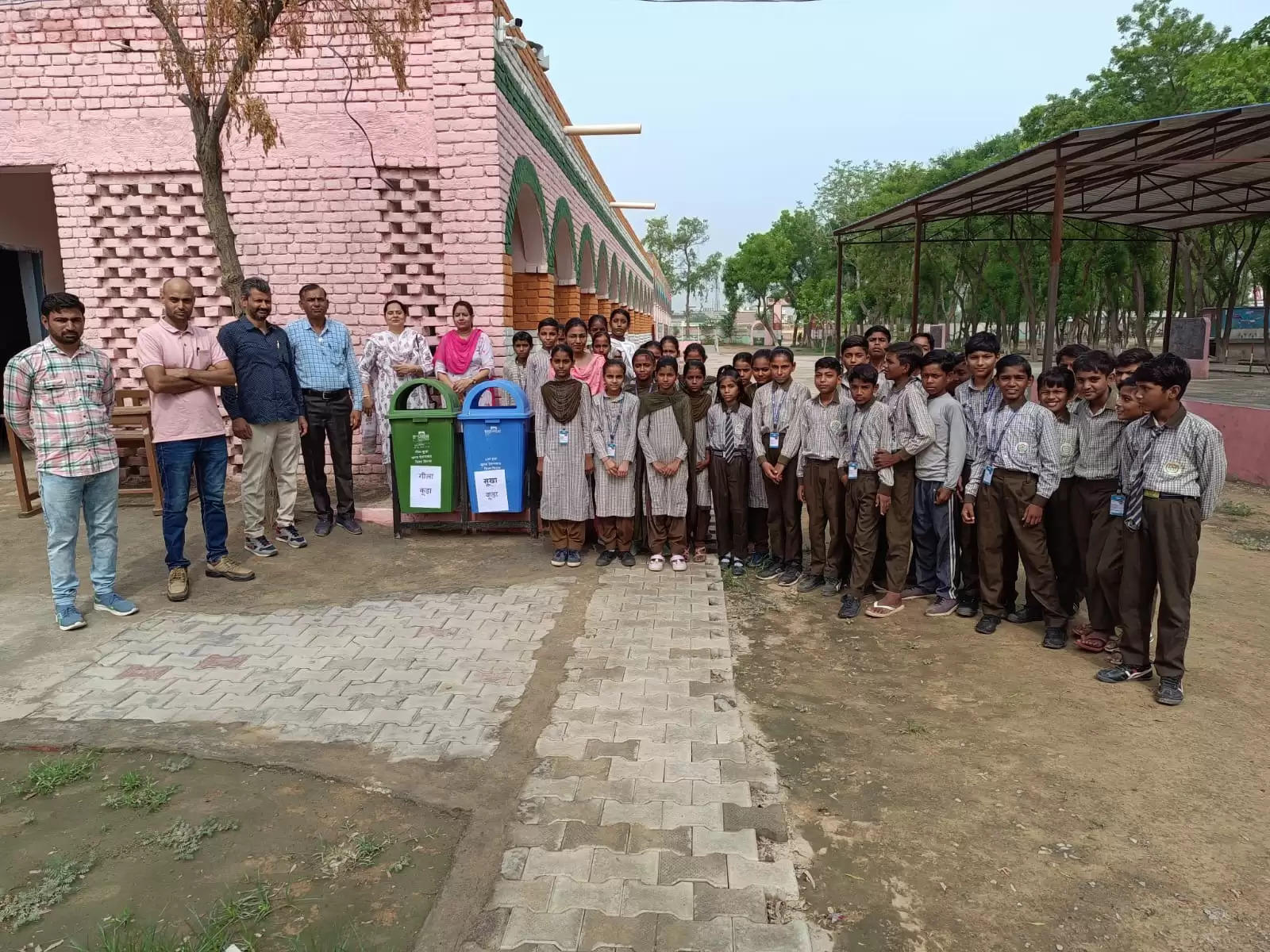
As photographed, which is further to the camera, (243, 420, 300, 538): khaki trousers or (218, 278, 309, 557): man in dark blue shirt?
(243, 420, 300, 538): khaki trousers

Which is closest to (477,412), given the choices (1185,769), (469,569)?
(469,569)

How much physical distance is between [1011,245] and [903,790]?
29.6 metres

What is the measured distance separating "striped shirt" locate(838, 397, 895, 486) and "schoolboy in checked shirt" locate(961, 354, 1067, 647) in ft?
1.59

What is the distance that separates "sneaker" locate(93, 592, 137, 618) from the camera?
4.64 metres

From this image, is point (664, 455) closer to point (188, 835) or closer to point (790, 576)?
point (790, 576)

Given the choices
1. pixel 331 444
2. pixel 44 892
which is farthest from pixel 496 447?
pixel 44 892

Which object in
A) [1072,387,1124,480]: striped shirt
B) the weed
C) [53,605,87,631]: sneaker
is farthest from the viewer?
the weed

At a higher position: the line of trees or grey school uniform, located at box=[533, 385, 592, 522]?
the line of trees

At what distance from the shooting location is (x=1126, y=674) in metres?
4.02

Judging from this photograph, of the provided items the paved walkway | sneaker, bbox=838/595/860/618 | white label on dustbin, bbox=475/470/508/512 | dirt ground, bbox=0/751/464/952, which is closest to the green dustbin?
white label on dustbin, bbox=475/470/508/512

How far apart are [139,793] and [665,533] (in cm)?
362

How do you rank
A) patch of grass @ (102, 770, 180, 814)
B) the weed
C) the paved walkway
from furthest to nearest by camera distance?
Result: the weed → patch of grass @ (102, 770, 180, 814) → the paved walkway

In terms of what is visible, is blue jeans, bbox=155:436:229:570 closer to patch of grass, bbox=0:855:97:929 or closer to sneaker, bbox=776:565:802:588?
patch of grass, bbox=0:855:97:929

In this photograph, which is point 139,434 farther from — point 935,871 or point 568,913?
point 935,871
